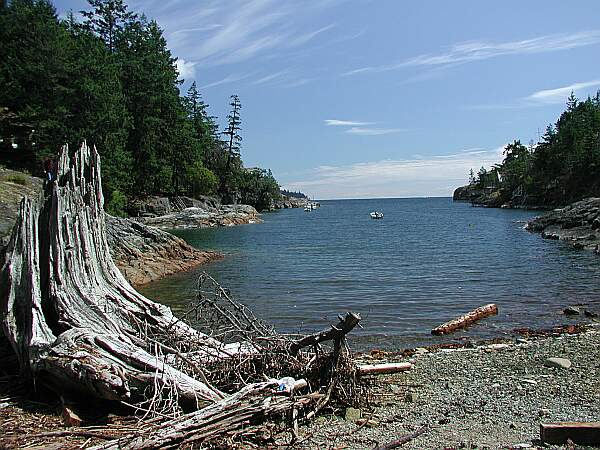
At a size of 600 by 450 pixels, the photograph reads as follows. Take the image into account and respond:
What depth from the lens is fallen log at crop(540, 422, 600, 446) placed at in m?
6.57

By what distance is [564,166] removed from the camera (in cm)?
9962

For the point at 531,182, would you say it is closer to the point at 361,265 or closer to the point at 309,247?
the point at 309,247

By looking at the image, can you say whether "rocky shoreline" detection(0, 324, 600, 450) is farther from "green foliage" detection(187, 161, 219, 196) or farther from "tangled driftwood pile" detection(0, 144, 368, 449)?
"green foliage" detection(187, 161, 219, 196)

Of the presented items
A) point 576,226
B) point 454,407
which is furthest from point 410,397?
point 576,226

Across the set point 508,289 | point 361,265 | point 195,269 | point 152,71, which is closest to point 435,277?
point 508,289

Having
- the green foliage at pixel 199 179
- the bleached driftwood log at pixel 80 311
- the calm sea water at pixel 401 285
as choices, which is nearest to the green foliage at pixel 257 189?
the green foliage at pixel 199 179

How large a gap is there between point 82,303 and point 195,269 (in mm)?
20592

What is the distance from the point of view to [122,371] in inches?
289

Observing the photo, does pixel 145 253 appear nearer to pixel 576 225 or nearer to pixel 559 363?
pixel 559 363

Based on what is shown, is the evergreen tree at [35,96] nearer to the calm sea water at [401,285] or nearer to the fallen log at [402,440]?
the calm sea water at [401,285]

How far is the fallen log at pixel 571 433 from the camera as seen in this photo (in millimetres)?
6574

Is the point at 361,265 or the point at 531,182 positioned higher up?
the point at 531,182

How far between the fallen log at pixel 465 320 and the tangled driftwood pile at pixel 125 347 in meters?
7.23

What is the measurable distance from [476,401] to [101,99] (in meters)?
42.2
